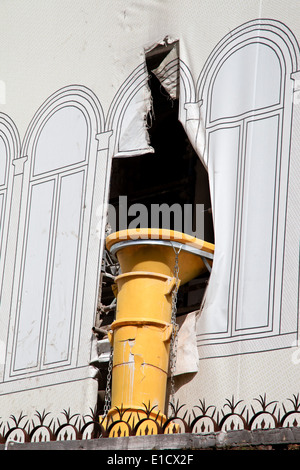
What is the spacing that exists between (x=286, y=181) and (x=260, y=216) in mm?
378

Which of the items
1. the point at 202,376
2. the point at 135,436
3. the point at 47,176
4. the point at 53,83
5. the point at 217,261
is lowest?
the point at 135,436

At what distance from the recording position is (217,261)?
10680 mm

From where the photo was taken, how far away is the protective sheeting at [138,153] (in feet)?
33.8

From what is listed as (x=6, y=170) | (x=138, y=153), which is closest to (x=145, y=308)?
(x=138, y=153)

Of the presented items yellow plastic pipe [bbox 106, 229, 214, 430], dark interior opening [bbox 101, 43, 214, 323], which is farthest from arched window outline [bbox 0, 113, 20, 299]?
yellow plastic pipe [bbox 106, 229, 214, 430]

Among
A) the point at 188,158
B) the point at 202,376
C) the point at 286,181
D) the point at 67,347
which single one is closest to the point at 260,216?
the point at 286,181

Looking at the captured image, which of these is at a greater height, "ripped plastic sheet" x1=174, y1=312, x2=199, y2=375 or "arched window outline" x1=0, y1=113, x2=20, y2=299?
"arched window outline" x1=0, y1=113, x2=20, y2=299

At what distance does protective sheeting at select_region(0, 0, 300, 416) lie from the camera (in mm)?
10305

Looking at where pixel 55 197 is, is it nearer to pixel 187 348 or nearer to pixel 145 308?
pixel 145 308

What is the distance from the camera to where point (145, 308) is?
10742 millimetres

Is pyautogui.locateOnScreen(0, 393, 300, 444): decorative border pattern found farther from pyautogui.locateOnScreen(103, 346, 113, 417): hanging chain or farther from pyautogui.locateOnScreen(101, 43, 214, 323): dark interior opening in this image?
pyautogui.locateOnScreen(101, 43, 214, 323): dark interior opening

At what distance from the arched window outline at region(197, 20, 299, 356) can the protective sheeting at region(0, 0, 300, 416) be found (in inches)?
0.5

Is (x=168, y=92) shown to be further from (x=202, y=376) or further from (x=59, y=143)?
(x=202, y=376)

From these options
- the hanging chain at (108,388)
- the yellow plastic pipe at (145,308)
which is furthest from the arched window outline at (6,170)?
the hanging chain at (108,388)
